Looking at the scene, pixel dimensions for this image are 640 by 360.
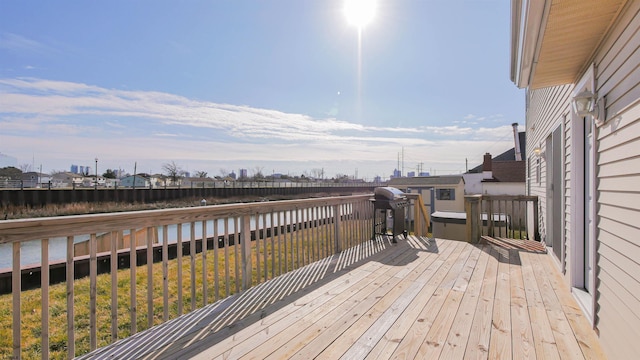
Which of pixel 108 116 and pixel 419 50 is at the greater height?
pixel 108 116

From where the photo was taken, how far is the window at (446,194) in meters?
16.2

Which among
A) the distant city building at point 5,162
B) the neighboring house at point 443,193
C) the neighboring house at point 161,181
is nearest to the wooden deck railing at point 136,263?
the neighboring house at point 443,193

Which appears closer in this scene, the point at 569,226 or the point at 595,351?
the point at 595,351

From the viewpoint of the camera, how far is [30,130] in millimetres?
31562

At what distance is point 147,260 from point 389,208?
3.63 m

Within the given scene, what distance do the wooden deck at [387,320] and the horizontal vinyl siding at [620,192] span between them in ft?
1.13

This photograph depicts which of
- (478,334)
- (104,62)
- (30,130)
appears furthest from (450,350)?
(30,130)

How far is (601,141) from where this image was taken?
6.27ft

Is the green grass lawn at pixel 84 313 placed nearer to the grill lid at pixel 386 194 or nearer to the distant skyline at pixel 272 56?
the grill lid at pixel 386 194

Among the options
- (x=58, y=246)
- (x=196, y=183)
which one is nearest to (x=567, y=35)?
(x=58, y=246)

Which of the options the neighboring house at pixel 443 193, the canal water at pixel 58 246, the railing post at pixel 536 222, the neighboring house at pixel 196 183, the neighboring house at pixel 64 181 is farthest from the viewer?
the neighboring house at pixel 196 183

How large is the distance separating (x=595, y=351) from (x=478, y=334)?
0.65 meters

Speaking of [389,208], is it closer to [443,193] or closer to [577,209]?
[577,209]

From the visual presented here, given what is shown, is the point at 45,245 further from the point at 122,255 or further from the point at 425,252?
the point at 122,255
